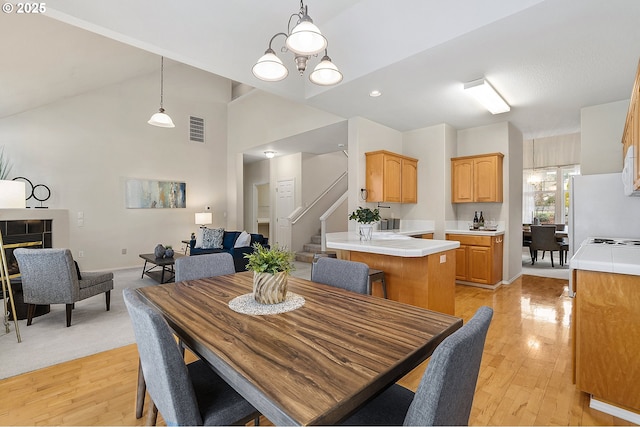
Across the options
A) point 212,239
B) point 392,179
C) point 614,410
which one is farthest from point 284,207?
point 614,410

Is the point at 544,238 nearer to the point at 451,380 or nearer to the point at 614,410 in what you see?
the point at 614,410

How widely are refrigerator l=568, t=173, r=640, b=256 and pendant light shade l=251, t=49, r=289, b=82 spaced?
339cm

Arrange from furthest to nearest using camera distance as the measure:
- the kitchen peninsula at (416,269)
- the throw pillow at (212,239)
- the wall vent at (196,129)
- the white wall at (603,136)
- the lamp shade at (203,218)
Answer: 1. the wall vent at (196,129)
2. the lamp shade at (203,218)
3. the throw pillow at (212,239)
4. the white wall at (603,136)
5. the kitchen peninsula at (416,269)

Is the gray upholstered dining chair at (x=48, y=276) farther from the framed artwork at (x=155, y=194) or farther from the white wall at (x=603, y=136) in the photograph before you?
the white wall at (x=603, y=136)

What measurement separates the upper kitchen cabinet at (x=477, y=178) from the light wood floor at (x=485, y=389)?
7.87 feet

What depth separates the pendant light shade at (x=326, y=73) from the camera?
6.97 feet

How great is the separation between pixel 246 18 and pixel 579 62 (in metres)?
3.20

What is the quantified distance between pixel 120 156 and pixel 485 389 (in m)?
7.10

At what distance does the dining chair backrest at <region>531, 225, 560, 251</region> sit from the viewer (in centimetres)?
604

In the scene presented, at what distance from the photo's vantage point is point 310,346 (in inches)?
40.6

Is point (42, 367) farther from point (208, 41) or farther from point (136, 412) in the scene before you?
point (208, 41)

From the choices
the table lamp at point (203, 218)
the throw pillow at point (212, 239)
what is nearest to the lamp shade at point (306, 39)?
the throw pillow at point (212, 239)

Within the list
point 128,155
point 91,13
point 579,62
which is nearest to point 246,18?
point 91,13

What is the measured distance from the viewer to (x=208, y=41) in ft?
9.38
